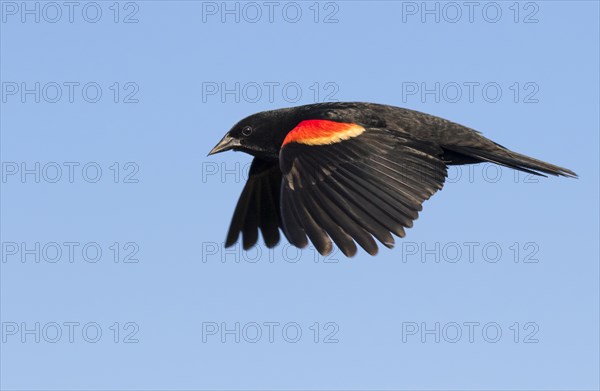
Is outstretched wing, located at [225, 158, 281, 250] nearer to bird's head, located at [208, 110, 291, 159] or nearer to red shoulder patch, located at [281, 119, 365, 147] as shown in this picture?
bird's head, located at [208, 110, 291, 159]

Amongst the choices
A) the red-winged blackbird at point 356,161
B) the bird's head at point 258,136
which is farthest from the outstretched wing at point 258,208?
the bird's head at point 258,136

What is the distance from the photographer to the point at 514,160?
35.8 feet

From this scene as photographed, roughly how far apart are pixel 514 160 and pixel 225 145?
3.15 meters

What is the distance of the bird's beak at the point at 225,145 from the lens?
39.7ft

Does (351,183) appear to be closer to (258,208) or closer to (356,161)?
(356,161)

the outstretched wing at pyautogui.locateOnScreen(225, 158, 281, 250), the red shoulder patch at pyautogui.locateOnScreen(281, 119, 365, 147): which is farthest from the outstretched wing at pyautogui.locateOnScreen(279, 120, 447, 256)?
the outstretched wing at pyautogui.locateOnScreen(225, 158, 281, 250)

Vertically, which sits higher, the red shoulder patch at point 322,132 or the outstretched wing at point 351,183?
the red shoulder patch at point 322,132

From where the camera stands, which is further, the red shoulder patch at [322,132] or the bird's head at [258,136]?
the bird's head at [258,136]

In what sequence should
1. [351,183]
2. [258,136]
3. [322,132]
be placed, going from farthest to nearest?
→ [258,136] < [322,132] < [351,183]

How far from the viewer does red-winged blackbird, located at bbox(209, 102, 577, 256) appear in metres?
9.47

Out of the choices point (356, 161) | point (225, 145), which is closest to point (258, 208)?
point (225, 145)

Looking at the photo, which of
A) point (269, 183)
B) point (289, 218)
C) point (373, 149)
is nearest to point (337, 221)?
point (289, 218)

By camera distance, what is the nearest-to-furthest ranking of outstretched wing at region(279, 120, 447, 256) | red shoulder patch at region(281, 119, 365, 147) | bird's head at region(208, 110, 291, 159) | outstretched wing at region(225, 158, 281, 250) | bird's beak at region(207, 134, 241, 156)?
outstretched wing at region(279, 120, 447, 256), red shoulder patch at region(281, 119, 365, 147), bird's head at region(208, 110, 291, 159), bird's beak at region(207, 134, 241, 156), outstretched wing at region(225, 158, 281, 250)

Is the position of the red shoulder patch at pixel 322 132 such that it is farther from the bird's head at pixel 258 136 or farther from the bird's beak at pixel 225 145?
the bird's beak at pixel 225 145
